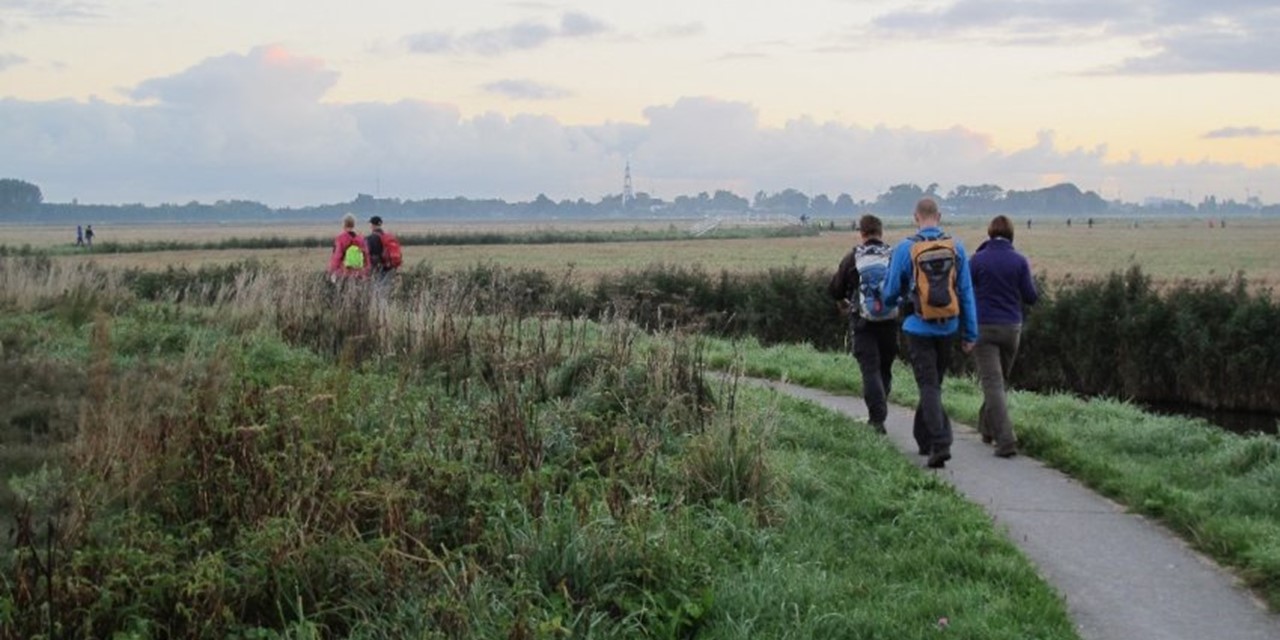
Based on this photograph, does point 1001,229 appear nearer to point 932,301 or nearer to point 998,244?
point 998,244

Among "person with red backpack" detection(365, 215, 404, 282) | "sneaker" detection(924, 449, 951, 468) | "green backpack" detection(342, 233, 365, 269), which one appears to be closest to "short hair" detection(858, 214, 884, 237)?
"sneaker" detection(924, 449, 951, 468)

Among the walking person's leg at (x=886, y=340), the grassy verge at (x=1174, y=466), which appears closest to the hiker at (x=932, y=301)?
the walking person's leg at (x=886, y=340)

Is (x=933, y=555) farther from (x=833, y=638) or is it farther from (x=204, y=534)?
(x=204, y=534)

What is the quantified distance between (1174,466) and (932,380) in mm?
2060

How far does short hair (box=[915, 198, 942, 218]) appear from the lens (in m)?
9.77

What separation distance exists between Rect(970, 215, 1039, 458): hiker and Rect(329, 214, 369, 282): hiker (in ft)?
32.6

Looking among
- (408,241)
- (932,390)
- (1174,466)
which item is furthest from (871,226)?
(408,241)

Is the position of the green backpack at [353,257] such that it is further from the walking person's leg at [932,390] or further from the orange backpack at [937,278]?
the orange backpack at [937,278]

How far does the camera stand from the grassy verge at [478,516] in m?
5.48

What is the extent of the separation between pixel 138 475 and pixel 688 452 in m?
3.32

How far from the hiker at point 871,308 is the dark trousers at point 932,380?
55cm

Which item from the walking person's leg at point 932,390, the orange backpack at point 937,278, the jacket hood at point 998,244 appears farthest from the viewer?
the jacket hood at point 998,244

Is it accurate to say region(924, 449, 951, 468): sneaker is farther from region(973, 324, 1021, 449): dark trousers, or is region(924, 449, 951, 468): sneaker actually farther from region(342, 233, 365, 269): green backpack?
region(342, 233, 365, 269): green backpack

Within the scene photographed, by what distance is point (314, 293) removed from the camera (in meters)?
15.8
